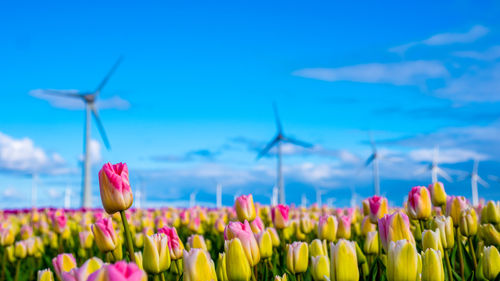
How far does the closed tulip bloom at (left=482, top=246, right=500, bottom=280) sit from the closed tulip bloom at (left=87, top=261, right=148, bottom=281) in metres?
2.31

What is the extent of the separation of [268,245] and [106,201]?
126cm

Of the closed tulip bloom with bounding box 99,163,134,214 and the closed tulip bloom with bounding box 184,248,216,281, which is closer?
the closed tulip bloom with bounding box 184,248,216,281

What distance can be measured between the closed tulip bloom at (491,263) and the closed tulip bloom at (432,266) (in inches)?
33.3

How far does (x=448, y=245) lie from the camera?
360 centimetres

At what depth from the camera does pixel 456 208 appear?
439cm

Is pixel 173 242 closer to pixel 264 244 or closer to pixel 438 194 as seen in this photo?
pixel 264 244

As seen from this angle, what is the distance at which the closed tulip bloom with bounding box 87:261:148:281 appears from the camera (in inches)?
63.6

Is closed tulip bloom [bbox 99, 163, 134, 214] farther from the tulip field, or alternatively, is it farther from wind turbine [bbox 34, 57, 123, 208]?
wind turbine [bbox 34, 57, 123, 208]

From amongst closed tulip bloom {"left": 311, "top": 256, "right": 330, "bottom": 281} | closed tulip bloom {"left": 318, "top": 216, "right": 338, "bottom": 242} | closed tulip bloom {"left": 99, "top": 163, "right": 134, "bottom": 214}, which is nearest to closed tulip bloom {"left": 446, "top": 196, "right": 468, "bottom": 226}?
closed tulip bloom {"left": 318, "top": 216, "right": 338, "bottom": 242}

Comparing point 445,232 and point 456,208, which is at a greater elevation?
point 456,208

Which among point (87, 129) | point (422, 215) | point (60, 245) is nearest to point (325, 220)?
point (422, 215)

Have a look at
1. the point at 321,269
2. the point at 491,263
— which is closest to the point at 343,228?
the point at 491,263

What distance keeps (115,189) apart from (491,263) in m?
2.20

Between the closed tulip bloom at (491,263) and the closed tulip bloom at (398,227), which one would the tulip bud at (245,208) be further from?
the closed tulip bloom at (491,263)
